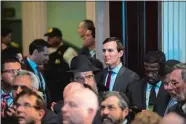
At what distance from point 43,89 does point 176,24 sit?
1950mm

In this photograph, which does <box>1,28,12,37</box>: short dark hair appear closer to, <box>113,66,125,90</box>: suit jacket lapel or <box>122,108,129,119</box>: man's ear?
<box>113,66,125,90</box>: suit jacket lapel

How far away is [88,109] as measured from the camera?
4852 millimetres

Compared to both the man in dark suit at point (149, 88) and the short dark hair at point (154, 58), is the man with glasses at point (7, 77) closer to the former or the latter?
the man in dark suit at point (149, 88)

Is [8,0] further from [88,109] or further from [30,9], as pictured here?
[88,109]

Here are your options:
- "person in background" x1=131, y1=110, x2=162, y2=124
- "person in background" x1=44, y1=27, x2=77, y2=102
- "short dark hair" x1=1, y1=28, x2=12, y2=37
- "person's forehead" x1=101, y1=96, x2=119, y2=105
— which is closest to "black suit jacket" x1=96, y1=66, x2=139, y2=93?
"person in background" x1=44, y1=27, x2=77, y2=102

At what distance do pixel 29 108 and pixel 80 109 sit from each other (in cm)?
78

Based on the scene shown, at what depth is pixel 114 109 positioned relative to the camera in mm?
5629

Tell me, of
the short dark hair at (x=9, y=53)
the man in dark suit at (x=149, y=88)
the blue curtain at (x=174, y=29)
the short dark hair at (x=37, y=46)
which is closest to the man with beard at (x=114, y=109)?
the man in dark suit at (x=149, y=88)

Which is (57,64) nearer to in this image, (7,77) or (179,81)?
(7,77)

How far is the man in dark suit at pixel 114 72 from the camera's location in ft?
22.5

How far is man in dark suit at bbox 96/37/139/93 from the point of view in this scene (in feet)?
22.5

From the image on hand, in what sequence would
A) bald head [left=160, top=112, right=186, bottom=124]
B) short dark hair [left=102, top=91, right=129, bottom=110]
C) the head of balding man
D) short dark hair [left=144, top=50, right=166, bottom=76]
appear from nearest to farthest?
bald head [left=160, top=112, right=186, bottom=124] → the head of balding man → short dark hair [left=102, top=91, right=129, bottom=110] → short dark hair [left=144, top=50, right=166, bottom=76]

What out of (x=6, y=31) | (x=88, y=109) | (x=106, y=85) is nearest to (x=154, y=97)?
(x=106, y=85)

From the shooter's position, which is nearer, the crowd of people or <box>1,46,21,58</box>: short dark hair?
the crowd of people
